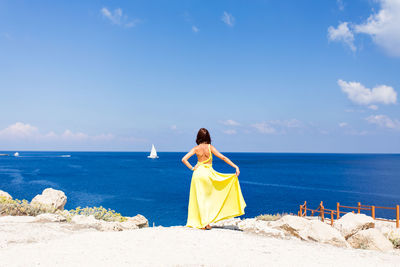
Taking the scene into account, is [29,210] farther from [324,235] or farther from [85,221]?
[324,235]

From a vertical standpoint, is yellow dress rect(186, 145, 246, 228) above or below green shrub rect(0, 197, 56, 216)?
above

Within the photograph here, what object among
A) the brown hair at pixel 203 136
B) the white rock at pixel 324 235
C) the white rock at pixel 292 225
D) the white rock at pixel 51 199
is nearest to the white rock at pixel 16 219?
Answer: the white rock at pixel 51 199

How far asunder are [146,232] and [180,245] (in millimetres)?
1400

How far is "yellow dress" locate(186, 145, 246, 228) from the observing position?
8.39 metres

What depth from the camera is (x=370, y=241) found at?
904 centimetres

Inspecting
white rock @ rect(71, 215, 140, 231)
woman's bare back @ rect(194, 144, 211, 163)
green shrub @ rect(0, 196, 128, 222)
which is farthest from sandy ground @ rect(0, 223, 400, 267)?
green shrub @ rect(0, 196, 128, 222)

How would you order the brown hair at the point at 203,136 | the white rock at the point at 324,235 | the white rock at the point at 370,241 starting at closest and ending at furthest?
the white rock at the point at 324,235
the brown hair at the point at 203,136
the white rock at the point at 370,241

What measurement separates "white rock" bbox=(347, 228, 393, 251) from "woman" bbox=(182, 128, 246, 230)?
13.0ft

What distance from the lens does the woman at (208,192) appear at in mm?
8398

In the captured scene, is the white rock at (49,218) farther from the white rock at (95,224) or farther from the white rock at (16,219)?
the white rock at (95,224)

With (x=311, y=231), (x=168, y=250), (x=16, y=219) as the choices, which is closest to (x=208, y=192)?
(x=168, y=250)

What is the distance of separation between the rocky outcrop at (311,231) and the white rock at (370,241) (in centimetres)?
117

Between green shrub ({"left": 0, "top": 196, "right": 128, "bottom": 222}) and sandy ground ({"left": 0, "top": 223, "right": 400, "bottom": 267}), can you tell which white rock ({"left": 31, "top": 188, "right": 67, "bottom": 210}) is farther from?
sandy ground ({"left": 0, "top": 223, "right": 400, "bottom": 267})

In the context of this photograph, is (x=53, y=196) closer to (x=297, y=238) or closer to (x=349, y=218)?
(x=297, y=238)
